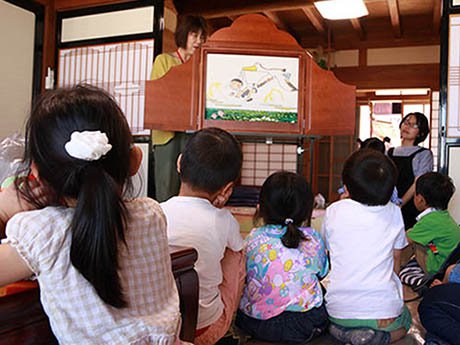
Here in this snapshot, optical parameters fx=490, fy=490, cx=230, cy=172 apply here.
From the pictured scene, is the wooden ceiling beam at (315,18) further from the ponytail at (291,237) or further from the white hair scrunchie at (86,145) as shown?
the white hair scrunchie at (86,145)

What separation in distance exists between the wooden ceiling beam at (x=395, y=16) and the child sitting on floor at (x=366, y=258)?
364cm

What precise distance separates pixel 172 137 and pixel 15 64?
7.36 feet

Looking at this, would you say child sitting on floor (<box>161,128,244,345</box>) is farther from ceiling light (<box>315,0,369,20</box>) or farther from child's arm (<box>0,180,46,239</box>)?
ceiling light (<box>315,0,369,20</box>)

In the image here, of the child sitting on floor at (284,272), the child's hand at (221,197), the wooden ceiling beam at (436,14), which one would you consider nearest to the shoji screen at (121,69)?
the child sitting on floor at (284,272)

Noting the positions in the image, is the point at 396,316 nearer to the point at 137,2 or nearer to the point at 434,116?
the point at 137,2

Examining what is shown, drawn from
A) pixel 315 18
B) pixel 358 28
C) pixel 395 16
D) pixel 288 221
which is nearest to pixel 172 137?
pixel 288 221

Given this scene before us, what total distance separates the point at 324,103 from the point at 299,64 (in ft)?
0.94

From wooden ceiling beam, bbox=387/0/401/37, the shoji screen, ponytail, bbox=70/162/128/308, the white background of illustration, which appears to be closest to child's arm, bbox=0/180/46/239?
ponytail, bbox=70/162/128/308

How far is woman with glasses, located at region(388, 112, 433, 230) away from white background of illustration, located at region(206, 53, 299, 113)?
1.53 metres

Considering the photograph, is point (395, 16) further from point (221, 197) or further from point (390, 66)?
point (221, 197)

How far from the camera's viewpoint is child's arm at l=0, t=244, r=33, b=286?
0.77 meters

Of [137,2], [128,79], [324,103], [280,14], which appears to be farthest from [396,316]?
[280,14]

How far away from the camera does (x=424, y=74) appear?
6355 millimetres

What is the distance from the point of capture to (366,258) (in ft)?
6.64
